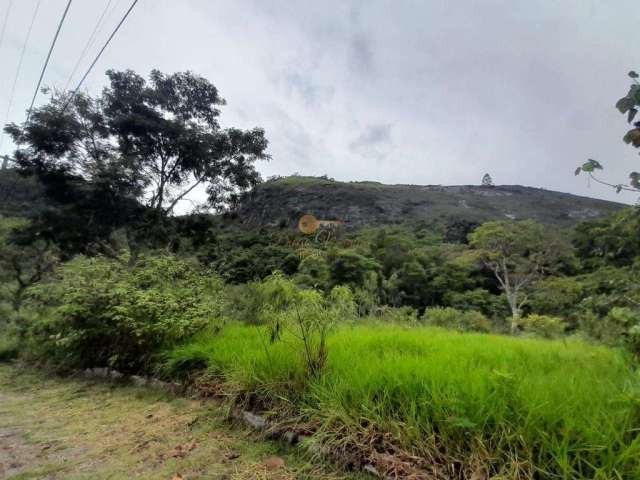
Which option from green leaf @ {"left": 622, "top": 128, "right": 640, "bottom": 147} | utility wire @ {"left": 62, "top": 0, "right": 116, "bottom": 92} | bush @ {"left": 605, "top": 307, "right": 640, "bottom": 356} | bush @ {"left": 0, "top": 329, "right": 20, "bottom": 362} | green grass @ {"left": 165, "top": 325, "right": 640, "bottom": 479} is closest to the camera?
green grass @ {"left": 165, "top": 325, "right": 640, "bottom": 479}

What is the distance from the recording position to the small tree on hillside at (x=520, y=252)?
50.1 ft

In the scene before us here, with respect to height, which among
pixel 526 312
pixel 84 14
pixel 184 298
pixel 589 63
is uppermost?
pixel 84 14

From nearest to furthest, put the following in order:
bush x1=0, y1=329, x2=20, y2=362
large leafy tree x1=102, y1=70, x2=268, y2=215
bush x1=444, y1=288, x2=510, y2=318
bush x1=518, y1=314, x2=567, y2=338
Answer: bush x1=0, y1=329, x2=20, y2=362, bush x1=518, y1=314, x2=567, y2=338, large leafy tree x1=102, y1=70, x2=268, y2=215, bush x1=444, y1=288, x2=510, y2=318

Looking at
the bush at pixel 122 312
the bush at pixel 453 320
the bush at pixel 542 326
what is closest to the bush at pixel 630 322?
the bush at pixel 122 312

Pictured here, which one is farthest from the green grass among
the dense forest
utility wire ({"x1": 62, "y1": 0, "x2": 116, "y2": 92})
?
utility wire ({"x1": 62, "y1": 0, "x2": 116, "y2": 92})

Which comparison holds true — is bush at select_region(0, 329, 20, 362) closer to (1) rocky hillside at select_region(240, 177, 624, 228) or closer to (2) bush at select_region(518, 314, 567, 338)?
(2) bush at select_region(518, 314, 567, 338)

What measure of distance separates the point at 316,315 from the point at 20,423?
266 cm

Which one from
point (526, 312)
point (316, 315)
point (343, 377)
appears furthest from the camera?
point (526, 312)

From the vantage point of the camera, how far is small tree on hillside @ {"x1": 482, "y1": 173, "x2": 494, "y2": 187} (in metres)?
57.4

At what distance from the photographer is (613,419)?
1.37m

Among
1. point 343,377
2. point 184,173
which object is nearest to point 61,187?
point 184,173

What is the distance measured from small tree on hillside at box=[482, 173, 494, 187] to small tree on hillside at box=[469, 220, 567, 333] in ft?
150

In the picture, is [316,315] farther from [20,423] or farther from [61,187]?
[61,187]

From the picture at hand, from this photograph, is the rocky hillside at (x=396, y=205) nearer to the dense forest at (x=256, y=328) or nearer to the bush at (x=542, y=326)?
the bush at (x=542, y=326)
